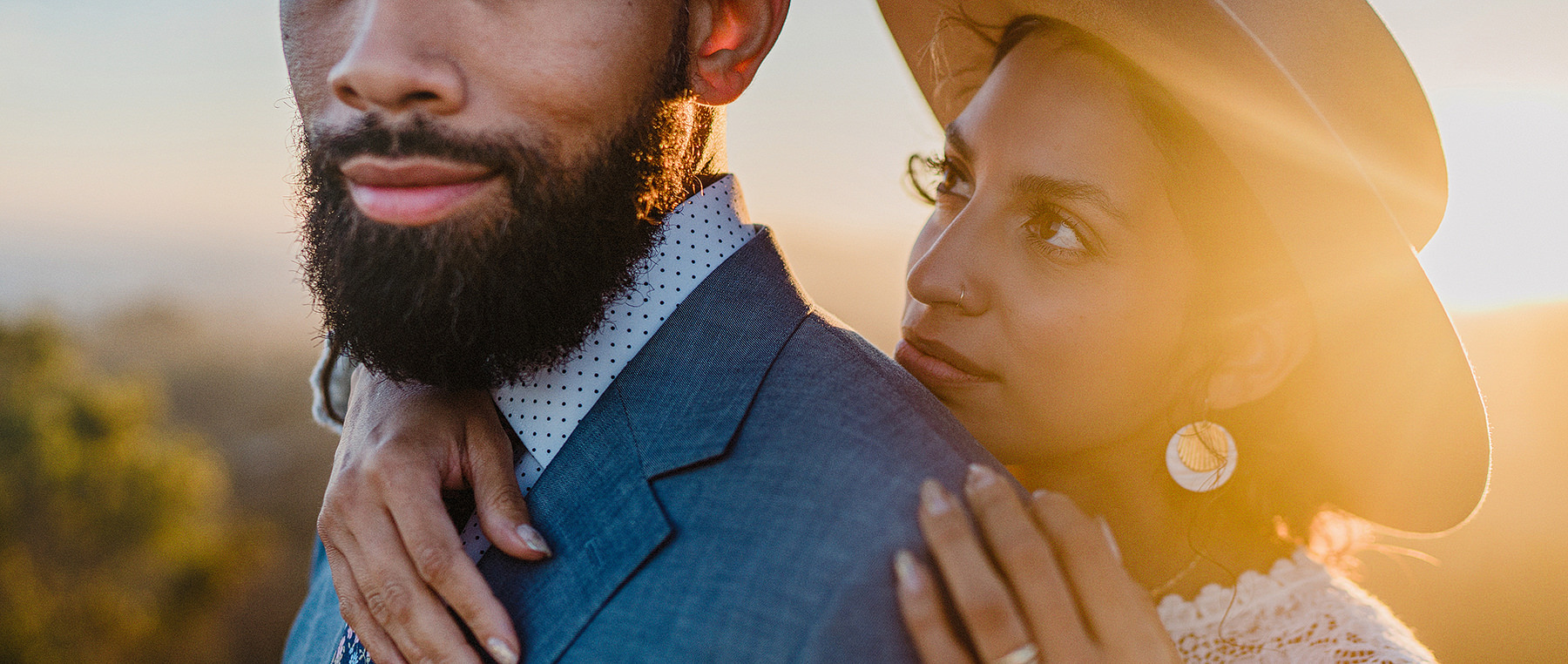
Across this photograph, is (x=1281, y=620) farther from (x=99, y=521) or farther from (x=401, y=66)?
(x=99, y=521)

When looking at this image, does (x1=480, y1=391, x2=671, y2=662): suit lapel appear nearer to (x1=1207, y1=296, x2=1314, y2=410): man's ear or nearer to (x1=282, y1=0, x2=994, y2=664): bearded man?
(x1=282, y1=0, x2=994, y2=664): bearded man

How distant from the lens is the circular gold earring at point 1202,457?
216cm


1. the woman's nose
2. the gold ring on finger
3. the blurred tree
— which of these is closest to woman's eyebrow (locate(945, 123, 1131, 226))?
the woman's nose

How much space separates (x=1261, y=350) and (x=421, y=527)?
182 centimetres

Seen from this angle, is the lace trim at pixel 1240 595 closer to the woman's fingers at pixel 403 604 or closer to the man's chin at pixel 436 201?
the woman's fingers at pixel 403 604

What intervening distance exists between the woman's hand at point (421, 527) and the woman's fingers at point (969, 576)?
0.55 m

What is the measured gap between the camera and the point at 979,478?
46.1 inches

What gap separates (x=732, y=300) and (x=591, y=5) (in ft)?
1.65

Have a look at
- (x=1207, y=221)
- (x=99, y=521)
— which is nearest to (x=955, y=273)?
(x=1207, y=221)

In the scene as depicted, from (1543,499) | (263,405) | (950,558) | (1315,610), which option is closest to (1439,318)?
(1315,610)

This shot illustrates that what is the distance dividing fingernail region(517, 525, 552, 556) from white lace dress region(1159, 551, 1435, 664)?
5.47 ft

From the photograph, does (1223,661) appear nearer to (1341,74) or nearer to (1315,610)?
(1315,610)

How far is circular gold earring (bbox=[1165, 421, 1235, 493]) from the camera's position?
2.16 metres

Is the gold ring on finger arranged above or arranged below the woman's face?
below
